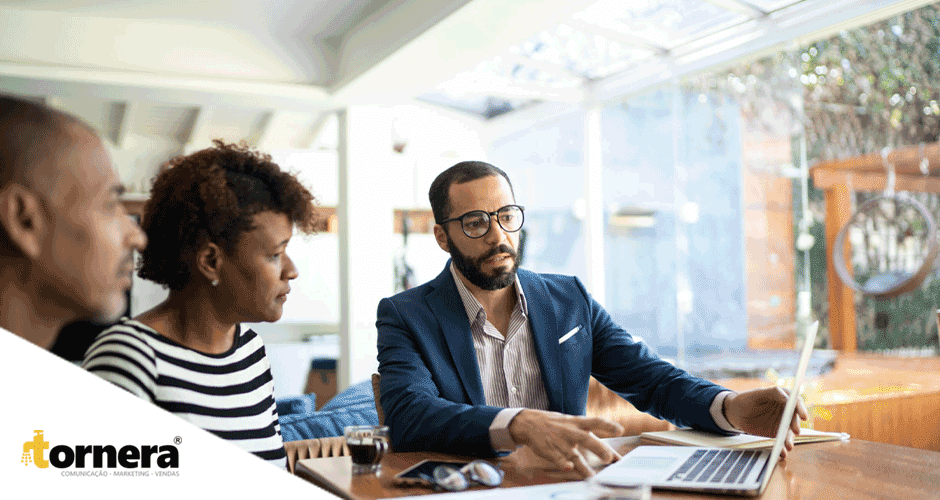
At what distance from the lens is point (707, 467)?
3.99 feet

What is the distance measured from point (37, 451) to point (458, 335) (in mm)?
942

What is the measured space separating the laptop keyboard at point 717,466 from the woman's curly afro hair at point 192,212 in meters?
0.71

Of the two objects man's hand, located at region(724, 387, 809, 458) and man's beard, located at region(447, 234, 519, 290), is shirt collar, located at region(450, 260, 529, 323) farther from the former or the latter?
man's hand, located at region(724, 387, 809, 458)

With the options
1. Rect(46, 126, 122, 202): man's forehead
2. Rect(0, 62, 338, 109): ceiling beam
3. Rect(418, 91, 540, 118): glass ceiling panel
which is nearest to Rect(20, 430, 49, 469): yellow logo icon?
Rect(46, 126, 122, 202): man's forehead

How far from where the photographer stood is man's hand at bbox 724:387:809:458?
1.43 meters

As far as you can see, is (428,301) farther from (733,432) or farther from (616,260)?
(616,260)

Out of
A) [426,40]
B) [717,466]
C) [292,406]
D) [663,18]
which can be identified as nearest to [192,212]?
[717,466]

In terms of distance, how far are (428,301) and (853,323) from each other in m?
A: 4.24

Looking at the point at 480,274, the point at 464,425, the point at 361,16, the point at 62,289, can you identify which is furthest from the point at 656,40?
the point at 62,289

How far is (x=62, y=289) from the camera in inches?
29.5

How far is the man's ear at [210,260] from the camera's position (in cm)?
101

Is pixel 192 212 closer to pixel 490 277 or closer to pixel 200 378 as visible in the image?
pixel 200 378

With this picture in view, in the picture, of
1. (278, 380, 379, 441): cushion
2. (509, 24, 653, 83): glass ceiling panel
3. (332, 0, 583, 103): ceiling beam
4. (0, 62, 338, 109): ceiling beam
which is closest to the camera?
(278, 380, 379, 441): cushion

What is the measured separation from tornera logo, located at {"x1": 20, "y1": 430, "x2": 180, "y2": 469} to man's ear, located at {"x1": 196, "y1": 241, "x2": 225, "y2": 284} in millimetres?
211
